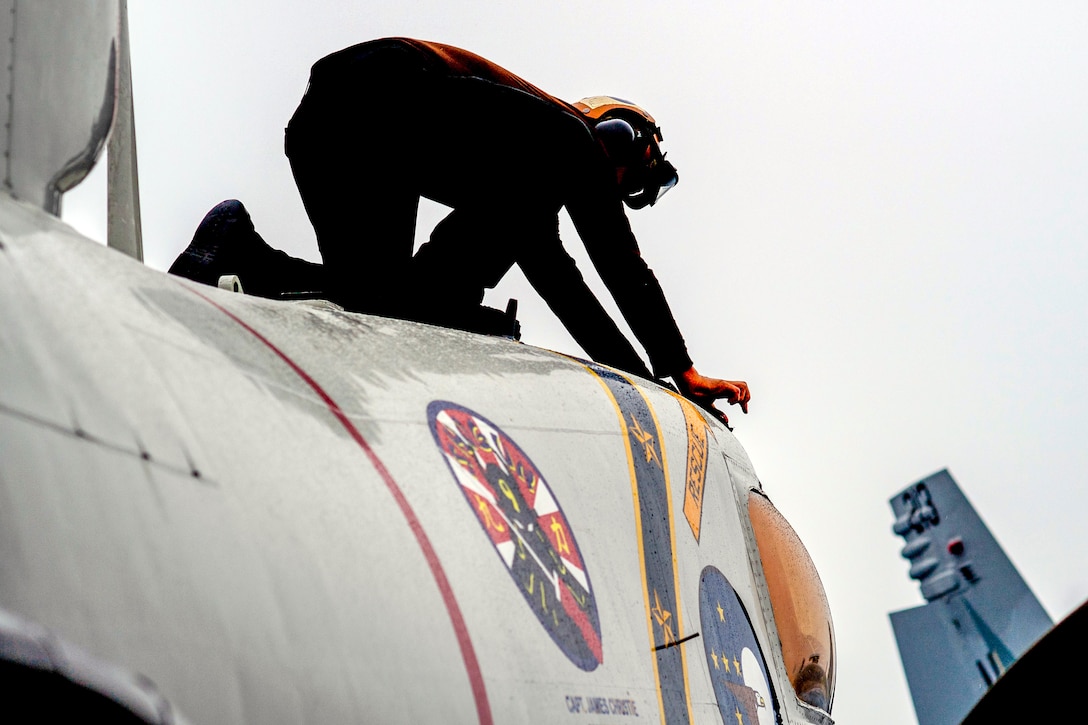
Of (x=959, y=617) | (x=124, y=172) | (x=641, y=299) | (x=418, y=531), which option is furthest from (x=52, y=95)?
(x=959, y=617)

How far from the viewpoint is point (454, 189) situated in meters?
2.51

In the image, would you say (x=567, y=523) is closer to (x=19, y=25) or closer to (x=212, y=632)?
(x=212, y=632)

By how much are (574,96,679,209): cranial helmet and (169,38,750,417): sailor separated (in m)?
0.33

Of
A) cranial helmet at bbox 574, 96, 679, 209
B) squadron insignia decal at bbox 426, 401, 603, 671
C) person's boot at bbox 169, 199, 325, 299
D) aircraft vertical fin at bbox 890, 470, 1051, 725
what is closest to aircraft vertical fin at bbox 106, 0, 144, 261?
person's boot at bbox 169, 199, 325, 299

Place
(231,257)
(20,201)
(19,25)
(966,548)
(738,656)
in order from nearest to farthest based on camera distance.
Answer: (20,201) < (19,25) < (738,656) < (231,257) < (966,548)

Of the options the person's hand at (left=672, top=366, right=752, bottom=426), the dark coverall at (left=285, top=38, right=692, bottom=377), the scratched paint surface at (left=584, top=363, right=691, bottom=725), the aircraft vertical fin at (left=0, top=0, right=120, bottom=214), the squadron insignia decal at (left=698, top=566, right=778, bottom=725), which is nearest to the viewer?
the aircraft vertical fin at (left=0, top=0, right=120, bottom=214)

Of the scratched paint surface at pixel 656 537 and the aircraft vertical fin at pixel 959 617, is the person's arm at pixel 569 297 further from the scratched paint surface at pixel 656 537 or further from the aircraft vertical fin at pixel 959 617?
the aircraft vertical fin at pixel 959 617

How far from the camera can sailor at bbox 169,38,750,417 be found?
7.68 feet

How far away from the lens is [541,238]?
2.54 m

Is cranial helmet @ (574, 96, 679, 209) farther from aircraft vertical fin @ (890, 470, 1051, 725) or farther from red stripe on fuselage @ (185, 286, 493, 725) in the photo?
aircraft vertical fin @ (890, 470, 1051, 725)

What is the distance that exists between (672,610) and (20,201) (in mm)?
1317

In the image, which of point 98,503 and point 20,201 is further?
point 20,201

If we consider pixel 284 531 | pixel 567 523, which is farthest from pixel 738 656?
pixel 284 531

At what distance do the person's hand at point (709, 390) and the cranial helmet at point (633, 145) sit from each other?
0.70 m
